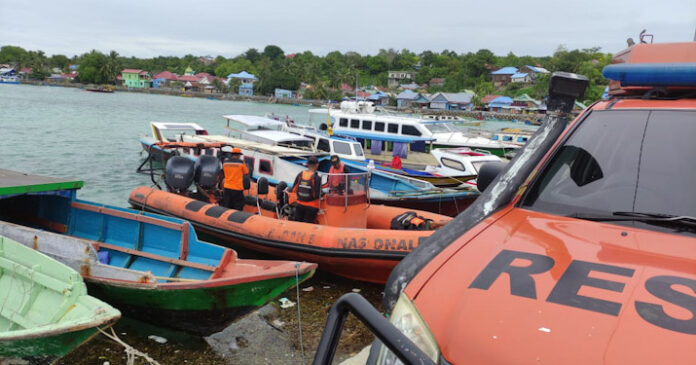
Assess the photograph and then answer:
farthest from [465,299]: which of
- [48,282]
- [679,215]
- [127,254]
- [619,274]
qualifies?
[127,254]

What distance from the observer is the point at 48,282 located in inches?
212

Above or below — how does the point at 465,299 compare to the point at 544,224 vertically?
below

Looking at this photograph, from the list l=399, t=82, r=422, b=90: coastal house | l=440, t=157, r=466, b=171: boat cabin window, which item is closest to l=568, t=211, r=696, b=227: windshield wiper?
l=440, t=157, r=466, b=171: boat cabin window

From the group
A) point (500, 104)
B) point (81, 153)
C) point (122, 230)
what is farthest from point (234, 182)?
point (500, 104)

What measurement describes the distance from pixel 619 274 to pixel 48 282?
5665mm

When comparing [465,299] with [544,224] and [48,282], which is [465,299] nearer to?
[544,224]

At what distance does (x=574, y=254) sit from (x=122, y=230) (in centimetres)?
777

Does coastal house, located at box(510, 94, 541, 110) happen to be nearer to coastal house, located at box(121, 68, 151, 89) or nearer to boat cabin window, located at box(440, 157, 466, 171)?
boat cabin window, located at box(440, 157, 466, 171)

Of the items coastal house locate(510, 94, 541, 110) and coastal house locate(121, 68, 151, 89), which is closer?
coastal house locate(510, 94, 541, 110)

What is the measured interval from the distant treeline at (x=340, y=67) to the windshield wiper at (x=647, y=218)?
9417cm

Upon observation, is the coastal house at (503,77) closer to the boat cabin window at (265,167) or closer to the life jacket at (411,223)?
the boat cabin window at (265,167)

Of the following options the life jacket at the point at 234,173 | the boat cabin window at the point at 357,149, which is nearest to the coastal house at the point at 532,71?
the boat cabin window at the point at 357,149

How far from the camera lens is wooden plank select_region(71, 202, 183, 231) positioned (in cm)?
735

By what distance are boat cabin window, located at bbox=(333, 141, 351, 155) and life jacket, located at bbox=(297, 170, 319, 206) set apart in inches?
328
